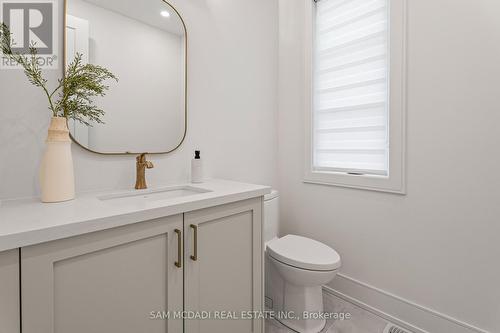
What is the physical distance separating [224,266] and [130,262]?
0.44 meters

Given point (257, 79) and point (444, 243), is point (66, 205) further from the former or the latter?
point (444, 243)

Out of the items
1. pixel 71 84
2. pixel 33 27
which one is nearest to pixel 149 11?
pixel 33 27

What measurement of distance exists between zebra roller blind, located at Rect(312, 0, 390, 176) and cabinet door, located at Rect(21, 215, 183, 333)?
54.9 inches

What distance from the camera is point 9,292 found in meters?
0.63

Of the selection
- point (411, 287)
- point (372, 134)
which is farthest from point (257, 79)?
point (411, 287)

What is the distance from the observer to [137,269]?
0.86m

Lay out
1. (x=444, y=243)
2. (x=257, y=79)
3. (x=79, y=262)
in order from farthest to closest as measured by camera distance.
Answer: (x=257, y=79)
(x=444, y=243)
(x=79, y=262)

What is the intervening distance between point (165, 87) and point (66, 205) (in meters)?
0.84

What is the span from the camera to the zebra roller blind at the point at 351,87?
167cm

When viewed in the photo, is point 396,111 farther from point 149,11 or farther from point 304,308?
point 149,11

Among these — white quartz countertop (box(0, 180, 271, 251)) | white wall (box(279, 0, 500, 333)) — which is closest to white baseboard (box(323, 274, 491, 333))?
white wall (box(279, 0, 500, 333))

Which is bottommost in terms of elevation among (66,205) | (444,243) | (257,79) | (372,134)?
(444,243)

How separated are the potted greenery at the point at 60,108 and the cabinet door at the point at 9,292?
1.23ft

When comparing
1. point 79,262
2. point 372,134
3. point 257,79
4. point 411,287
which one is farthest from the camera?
point 257,79
